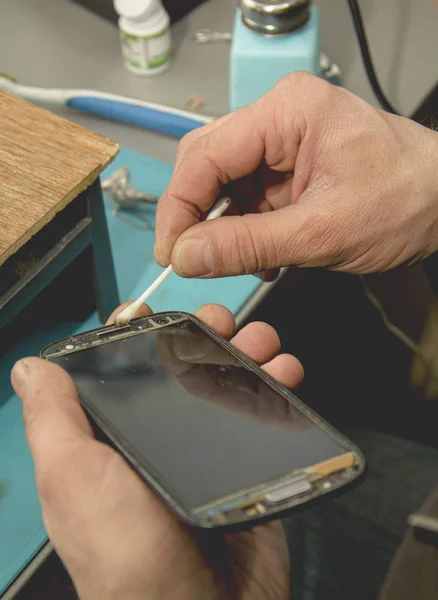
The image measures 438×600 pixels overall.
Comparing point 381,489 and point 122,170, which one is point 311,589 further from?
point 122,170

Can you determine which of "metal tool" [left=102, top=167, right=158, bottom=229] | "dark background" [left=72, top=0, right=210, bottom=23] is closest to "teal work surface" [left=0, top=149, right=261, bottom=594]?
"metal tool" [left=102, top=167, right=158, bottom=229]

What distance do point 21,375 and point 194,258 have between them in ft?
0.48

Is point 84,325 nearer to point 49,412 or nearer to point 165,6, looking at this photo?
point 49,412

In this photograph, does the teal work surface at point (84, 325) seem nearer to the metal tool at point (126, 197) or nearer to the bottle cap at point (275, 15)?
the metal tool at point (126, 197)

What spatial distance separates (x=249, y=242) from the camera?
17.3 inches

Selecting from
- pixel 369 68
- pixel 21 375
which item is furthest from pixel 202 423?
pixel 369 68

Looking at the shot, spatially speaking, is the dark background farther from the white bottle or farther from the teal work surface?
the teal work surface

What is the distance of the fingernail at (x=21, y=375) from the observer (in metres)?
0.37

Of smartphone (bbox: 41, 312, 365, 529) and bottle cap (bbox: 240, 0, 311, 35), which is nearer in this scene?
smartphone (bbox: 41, 312, 365, 529)

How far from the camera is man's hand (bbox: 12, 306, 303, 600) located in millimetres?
329

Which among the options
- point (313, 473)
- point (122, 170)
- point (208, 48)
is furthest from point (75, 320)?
point (208, 48)

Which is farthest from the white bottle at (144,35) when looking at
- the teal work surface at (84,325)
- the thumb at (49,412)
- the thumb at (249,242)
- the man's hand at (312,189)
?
the thumb at (49,412)

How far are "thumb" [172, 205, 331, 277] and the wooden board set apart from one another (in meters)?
0.09

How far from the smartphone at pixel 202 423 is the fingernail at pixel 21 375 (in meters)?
0.03
